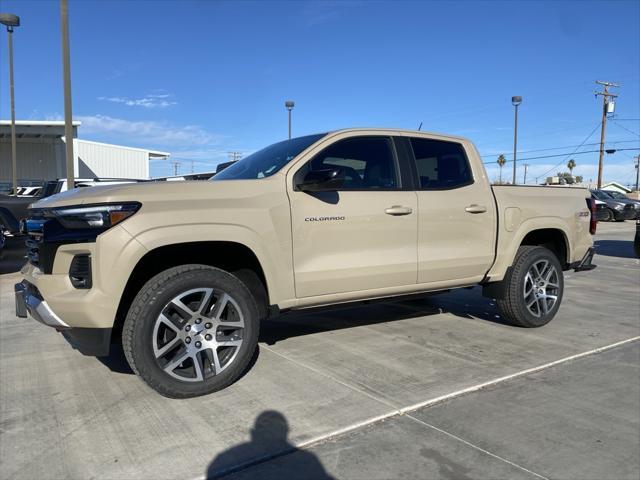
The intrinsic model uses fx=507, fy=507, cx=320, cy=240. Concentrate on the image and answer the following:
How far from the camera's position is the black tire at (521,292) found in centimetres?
530

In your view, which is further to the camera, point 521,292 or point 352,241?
point 521,292

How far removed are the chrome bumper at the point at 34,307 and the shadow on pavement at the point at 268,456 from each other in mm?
1408

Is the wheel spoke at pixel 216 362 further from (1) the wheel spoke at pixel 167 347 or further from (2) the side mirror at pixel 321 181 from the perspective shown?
(2) the side mirror at pixel 321 181

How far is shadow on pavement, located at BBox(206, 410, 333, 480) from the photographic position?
262cm

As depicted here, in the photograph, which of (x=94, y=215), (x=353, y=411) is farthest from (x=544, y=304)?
(x=94, y=215)

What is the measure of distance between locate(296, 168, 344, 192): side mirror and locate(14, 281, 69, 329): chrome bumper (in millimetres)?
1935

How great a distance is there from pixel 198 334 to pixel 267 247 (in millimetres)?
795

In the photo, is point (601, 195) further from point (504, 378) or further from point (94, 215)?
point (94, 215)

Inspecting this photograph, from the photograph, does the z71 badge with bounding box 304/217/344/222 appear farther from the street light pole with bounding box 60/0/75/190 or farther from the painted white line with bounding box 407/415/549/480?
the street light pole with bounding box 60/0/75/190

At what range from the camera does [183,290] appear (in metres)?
3.47

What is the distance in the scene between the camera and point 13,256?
11992 mm

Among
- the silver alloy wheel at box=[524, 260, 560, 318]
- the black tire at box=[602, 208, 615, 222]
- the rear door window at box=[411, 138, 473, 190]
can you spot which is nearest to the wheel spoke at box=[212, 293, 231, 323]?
the rear door window at box=[411, 138, 473, 190]

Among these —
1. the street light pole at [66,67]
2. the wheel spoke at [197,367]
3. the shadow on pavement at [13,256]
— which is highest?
the street light pole at [66,67]

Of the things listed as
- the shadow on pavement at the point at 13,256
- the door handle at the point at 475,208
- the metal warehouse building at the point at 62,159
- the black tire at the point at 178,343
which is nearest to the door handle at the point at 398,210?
the door handle at the point at 475,208
